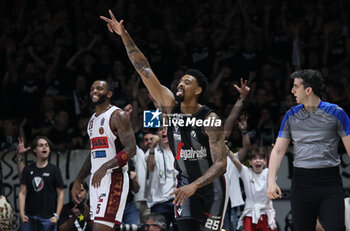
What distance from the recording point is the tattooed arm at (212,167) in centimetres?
504

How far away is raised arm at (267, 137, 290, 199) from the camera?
18.0 feet

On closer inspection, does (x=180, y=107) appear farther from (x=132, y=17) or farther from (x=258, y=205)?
(x=132, y=17)

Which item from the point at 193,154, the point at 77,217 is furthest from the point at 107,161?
the point at 77,217

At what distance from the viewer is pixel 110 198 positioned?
643 cm

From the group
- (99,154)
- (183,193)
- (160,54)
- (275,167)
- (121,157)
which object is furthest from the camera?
(160,54)

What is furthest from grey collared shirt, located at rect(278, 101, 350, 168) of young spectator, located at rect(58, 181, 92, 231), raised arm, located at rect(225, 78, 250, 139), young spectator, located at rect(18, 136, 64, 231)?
young spectator, located at rect(18, 136, 64, 231)

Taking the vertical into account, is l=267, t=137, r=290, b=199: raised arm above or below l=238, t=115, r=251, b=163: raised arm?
below

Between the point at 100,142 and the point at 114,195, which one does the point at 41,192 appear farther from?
the point at 114,195

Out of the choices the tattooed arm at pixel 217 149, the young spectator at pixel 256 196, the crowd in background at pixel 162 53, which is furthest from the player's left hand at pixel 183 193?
the crowd in background at pixel 162 53

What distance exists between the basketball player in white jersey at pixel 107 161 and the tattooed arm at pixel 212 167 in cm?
132

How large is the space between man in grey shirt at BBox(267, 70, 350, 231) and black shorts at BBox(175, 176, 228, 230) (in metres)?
0.50

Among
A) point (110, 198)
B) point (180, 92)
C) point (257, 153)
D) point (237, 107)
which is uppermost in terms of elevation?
point (237, 107)

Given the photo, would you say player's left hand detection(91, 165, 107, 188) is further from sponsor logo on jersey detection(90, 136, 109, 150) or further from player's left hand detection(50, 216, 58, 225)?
player's left hand detection(50, 216, 58, 225)

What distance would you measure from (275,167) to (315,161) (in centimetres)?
39
